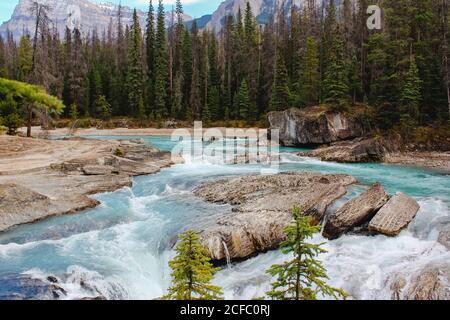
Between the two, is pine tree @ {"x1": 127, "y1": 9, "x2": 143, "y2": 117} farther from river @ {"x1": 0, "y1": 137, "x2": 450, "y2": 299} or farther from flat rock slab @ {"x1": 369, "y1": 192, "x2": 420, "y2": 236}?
flat rock slab @ {"x1": 369, "y1": 192, "x2": 420, "y2": 236}

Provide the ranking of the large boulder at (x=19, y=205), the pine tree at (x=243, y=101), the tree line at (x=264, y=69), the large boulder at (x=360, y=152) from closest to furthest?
1. the large boulder at (x=19, y=205)
2. the large boulder at (x=360, y=152)
3. the tree line at (x=264, y=69)
4. the pine tree at (x=243, y=101)

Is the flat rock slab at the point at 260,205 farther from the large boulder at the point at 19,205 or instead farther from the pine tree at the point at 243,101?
the pine tree at the point at 243,101

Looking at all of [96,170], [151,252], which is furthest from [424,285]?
[96,170]

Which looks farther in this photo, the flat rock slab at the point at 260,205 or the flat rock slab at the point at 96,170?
the flat rock slab at the point at 96,170

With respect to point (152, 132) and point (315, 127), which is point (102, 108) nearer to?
point (152, 132)

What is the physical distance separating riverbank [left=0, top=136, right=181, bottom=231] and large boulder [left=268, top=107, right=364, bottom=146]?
13.8 m

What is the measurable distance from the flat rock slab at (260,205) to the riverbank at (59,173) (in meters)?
5.42

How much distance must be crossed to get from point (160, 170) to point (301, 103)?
84.7 ft

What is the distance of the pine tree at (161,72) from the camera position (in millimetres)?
60188

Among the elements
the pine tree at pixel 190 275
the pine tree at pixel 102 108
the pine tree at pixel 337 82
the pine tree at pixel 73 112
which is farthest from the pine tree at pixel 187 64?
the pine tree at pixel 190 275

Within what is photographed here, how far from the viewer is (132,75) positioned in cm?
6134

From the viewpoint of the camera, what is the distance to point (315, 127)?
3584cm

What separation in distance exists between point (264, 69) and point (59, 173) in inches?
1808
